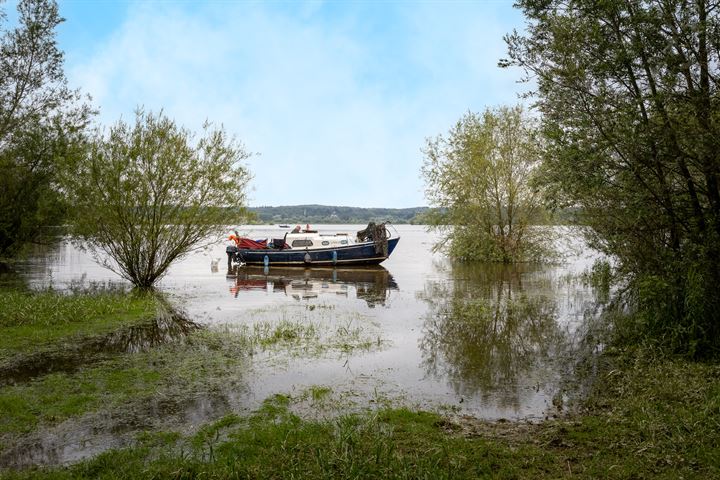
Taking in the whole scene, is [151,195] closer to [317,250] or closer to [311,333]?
[311,333]

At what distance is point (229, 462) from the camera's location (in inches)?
188

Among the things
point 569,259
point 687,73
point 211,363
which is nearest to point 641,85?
point 687,73

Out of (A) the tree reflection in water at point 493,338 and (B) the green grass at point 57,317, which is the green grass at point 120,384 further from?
(A) the tree reflection in water at point 493,338

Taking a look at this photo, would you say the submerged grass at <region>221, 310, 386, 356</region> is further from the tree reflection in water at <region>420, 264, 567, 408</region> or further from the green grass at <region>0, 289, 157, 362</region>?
the green grass at <region>0, 289, 157, 362</region>

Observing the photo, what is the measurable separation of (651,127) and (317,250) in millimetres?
23283

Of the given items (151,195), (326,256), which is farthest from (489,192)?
(151,195)

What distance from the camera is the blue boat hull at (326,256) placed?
30469mm

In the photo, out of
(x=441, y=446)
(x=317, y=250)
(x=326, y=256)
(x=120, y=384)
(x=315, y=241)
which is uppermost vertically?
(x=315, y=241)

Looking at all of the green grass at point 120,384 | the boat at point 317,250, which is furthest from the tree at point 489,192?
the green grass at point 120,384

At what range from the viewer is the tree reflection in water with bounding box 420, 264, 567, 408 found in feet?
27.1

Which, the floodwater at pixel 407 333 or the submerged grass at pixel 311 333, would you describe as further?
the submerged grass at pixel 311 333

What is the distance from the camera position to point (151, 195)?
57.7 ft

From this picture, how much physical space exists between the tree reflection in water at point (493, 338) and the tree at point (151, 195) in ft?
27.0

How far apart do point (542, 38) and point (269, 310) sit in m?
9.93
